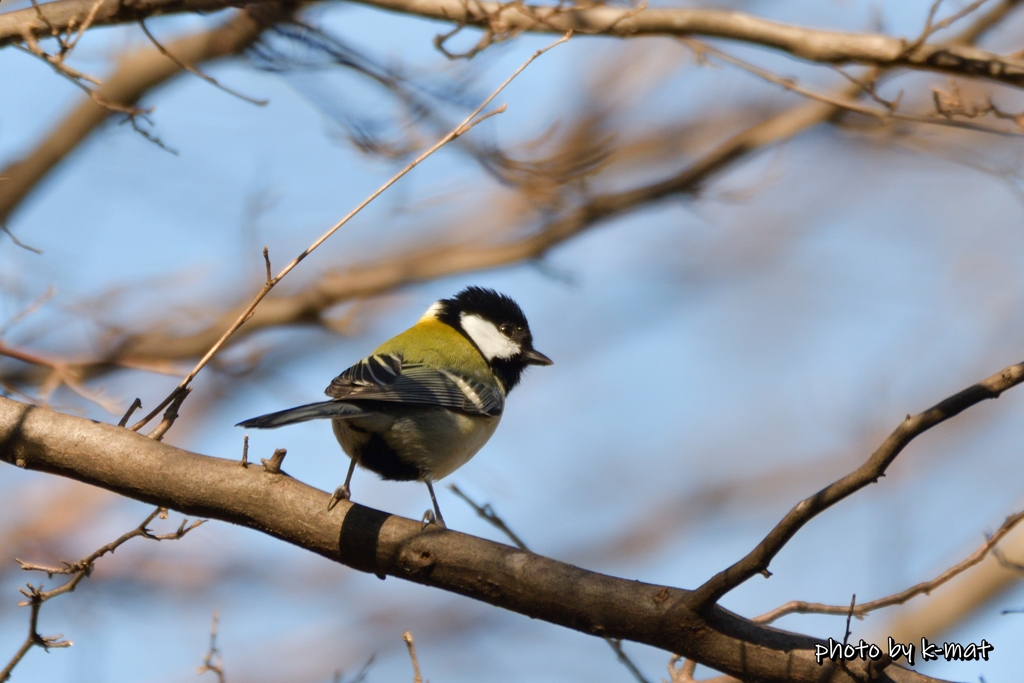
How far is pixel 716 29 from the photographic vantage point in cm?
428

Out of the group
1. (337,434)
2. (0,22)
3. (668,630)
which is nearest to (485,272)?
(337,434)

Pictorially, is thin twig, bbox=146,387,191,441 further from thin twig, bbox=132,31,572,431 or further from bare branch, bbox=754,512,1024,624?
bare branch, bbox=754,512,1024,624

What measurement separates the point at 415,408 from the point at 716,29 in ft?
7.55

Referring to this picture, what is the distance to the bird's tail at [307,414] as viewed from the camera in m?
2.82

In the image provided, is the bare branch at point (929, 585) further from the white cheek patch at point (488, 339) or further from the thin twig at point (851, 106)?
the white cheek patch at point (488, 339)

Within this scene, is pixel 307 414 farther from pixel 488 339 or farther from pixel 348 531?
pixel 488 339

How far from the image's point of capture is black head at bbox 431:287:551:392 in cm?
518

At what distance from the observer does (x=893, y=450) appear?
2199mm

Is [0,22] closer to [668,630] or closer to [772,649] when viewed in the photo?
[668,630]

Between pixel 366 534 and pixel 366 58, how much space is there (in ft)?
10.7

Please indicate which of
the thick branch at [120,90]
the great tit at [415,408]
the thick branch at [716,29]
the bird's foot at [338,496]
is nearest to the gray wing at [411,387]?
the great tit at [415,408]

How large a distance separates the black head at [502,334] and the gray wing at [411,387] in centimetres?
57

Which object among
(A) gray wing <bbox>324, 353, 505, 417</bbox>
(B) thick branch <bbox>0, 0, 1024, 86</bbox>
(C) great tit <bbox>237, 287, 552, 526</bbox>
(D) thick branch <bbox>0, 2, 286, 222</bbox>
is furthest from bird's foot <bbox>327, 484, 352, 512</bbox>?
(D) thick branch <bbox>0, 2, 286, 222</bbox>

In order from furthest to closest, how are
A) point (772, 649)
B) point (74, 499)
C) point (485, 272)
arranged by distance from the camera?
point (74, 499), point (485, 272), point (772, 649)
